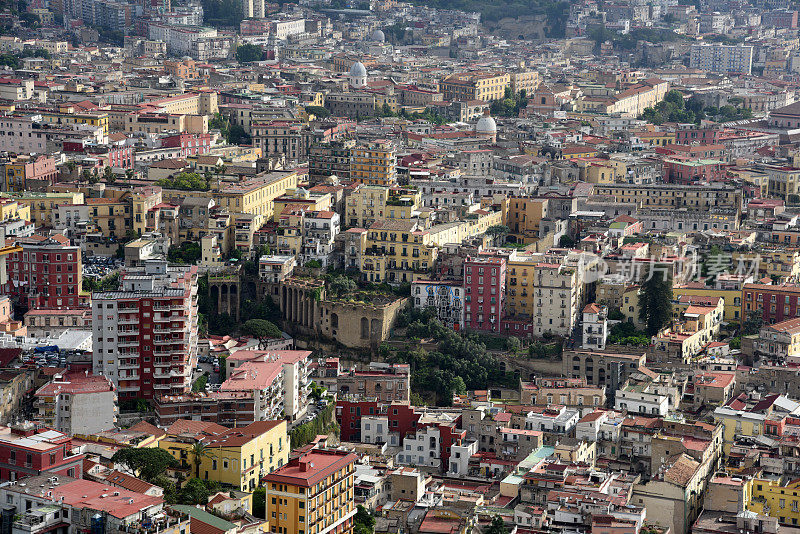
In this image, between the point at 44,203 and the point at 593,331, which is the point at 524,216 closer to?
the point at 593,331

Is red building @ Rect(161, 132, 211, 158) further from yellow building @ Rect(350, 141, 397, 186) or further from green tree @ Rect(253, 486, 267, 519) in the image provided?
green tree @ Rect(253, 486, 267, 519)

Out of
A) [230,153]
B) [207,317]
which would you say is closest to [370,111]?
[230,153]

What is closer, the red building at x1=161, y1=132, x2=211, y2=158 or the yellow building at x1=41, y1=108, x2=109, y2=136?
the red building at x1=161, y1=132, x2=211, y2=158

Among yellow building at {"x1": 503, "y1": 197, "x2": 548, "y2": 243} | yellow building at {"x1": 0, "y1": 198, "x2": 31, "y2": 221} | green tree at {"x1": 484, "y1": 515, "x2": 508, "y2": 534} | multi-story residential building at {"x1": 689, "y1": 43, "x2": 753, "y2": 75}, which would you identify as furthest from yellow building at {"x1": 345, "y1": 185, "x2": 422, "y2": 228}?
multi-story residential building at {"x1": 689, "y1": 43, "x2": 753, "y2": 75}

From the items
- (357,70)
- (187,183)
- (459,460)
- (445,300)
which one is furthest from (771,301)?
(357,70)

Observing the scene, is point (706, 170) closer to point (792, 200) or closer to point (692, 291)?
point (792, 200)

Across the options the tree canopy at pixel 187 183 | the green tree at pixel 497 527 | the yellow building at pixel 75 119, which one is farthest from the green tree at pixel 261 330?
the yellow building at pixel 75 119

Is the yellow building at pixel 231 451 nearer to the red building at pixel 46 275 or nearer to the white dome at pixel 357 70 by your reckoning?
the red building at pixel 46 275
